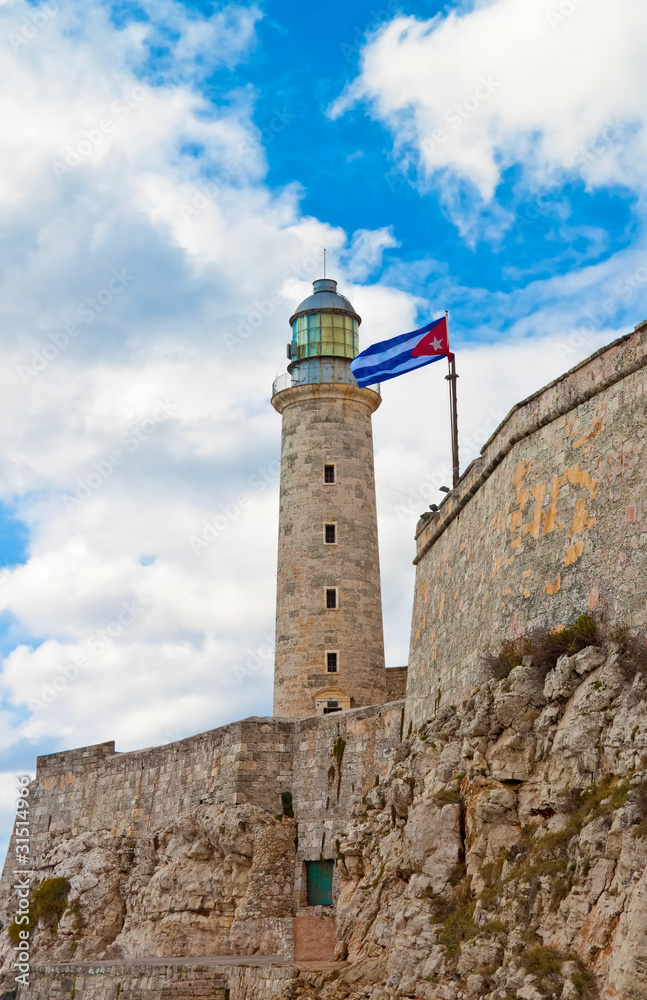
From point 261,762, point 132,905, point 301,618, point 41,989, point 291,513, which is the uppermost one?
point 291,513

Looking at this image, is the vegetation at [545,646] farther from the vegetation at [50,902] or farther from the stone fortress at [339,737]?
Answer: the vegetation at [50,902]

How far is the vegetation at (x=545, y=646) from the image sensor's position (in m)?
12.5

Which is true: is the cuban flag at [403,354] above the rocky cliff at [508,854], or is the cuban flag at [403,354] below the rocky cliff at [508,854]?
above

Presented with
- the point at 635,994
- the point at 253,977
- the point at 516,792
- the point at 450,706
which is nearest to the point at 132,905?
the point at 253,977

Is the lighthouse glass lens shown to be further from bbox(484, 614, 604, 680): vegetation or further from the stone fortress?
bbox(484, 614, 604, 680): vegetation

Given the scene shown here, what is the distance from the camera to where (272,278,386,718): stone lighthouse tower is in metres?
25.4

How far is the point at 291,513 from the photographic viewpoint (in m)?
26.8

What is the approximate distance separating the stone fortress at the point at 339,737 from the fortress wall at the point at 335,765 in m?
0.04

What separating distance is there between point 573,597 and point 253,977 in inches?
307

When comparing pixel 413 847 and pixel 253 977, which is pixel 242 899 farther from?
pixel 413 847

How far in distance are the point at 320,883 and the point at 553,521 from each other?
913 cm

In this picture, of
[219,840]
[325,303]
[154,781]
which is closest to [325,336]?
[325,303]

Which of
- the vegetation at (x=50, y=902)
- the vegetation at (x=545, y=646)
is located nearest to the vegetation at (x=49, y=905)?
the vegetation at (x=50, y=902)

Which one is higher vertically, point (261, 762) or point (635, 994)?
point (261, 762)
